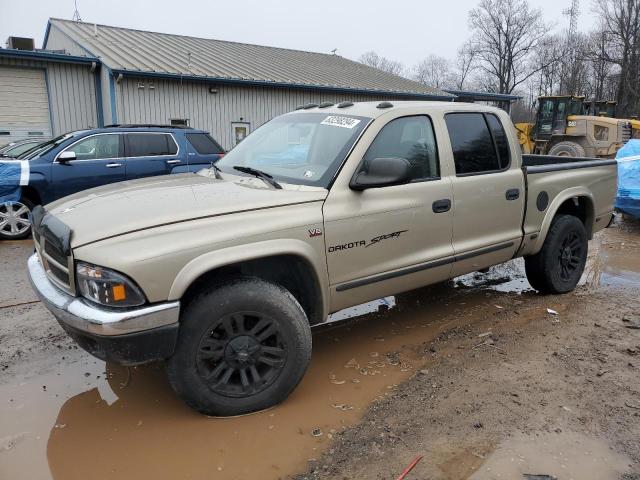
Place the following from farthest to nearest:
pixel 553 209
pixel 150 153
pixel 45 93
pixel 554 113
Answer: pixel 554 113 → pixel 45 93 → pixel 150 153 → pixel 553 209

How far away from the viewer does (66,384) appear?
3.53m

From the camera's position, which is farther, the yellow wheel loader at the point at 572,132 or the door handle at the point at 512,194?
the yellow wheel loader at the point at 572,132

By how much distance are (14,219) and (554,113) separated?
19.7 metres

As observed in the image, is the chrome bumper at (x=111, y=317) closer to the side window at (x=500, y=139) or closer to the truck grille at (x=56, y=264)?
the truck grille at (x=56, y=264)

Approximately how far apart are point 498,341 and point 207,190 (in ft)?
8.66

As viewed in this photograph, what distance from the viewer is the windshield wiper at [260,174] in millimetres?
3432

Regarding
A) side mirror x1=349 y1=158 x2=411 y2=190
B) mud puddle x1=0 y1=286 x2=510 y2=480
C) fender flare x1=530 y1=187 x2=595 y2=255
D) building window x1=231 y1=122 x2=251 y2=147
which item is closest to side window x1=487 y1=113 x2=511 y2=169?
fender flare x1=530 y1=187 x2=595 y2=255

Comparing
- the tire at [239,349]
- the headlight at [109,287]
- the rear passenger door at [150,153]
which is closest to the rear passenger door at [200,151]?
the rear passenger door at [150,153]

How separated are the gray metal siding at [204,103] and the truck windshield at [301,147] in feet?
36.7

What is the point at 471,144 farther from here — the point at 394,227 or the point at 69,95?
Result: the point at 69,95

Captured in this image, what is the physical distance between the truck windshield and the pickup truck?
0.05 feet

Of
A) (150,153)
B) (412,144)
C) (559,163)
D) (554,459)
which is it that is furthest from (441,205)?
(150,153)

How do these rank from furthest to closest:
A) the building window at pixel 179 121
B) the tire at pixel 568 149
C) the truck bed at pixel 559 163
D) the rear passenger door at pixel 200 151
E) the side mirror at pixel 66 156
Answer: the tire at pixel 568 149, the building window at pixel 179 121, the rear passenger door at pixel 200 151, the side mirror at pixel 66 156, the truck bed at pixel 559 163

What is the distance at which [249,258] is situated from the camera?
2936mm
